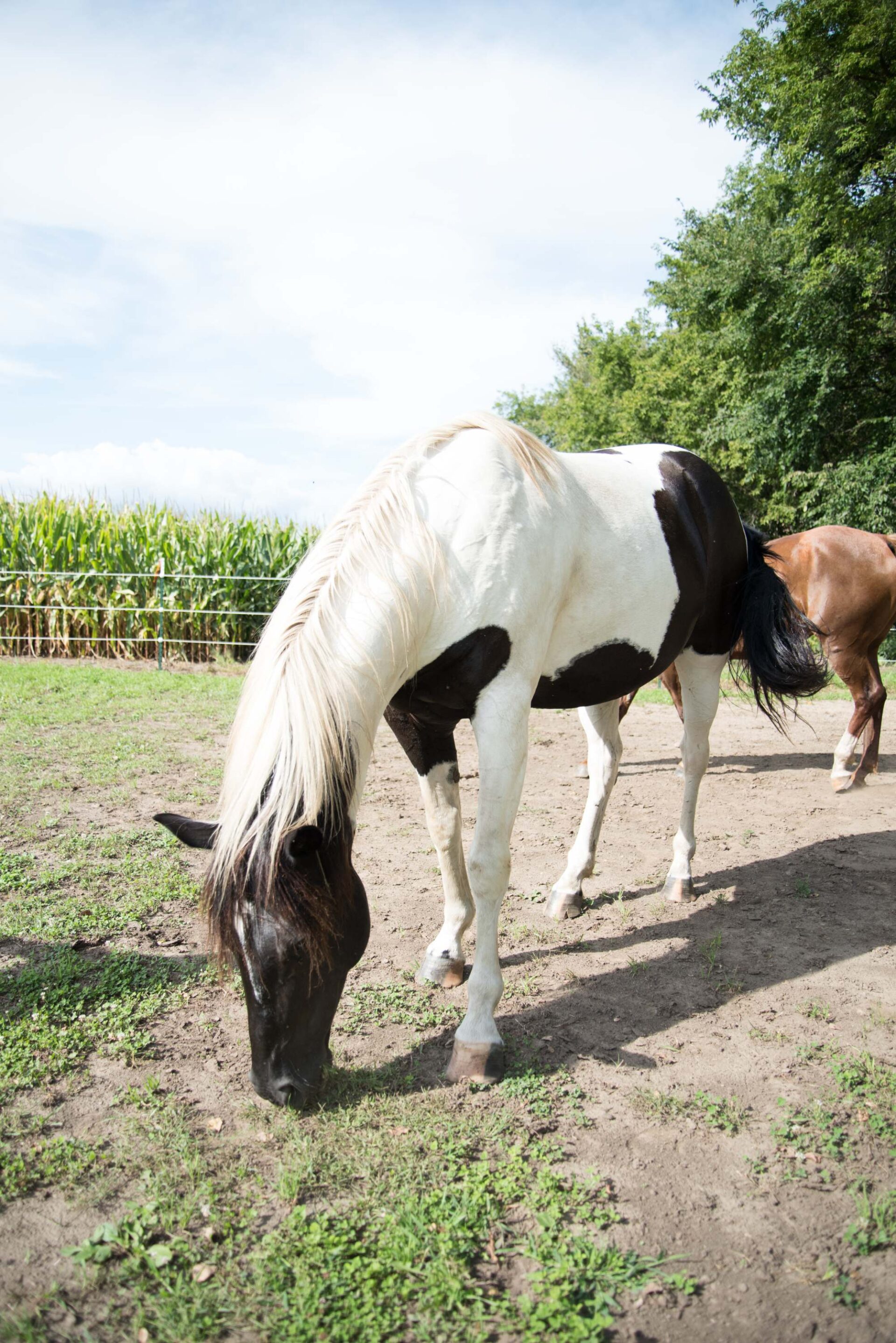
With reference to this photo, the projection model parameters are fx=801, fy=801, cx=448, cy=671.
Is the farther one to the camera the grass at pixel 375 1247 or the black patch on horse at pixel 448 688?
the black patch on horse at pixel 448 688

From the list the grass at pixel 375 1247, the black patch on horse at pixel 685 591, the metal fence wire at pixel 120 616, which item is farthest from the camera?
the metal fence wire at pixel 120 616

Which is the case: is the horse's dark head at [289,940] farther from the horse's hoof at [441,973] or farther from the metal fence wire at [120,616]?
the metal fence wire at [120,616]

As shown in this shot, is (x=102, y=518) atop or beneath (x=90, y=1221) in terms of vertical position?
atop

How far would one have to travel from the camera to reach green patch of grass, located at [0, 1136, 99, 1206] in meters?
1.94

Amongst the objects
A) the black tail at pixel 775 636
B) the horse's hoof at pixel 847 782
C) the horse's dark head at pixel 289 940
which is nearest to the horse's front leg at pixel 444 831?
the horse's dark head at pixel 289 940

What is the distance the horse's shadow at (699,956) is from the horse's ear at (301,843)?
0.83 m

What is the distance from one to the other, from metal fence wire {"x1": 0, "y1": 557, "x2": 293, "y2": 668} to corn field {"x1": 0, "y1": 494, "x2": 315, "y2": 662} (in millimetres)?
16

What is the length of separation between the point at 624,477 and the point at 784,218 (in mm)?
18689

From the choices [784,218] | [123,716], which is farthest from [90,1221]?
[784,218]

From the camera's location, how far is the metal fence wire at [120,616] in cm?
1299

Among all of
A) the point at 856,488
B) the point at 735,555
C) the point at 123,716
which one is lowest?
the point at 123,716

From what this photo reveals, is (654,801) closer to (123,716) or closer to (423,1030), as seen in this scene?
(423,1030)

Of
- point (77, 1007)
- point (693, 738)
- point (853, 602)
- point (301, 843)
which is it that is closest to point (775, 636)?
point (693, 738)

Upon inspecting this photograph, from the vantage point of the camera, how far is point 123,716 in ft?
26.3
